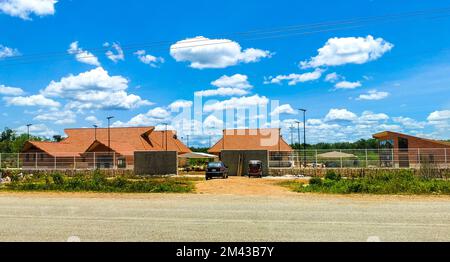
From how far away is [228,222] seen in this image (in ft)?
34.8

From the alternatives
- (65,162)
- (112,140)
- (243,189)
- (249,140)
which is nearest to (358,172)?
(243,189)

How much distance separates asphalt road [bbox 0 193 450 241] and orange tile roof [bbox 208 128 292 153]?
48482 millimetres

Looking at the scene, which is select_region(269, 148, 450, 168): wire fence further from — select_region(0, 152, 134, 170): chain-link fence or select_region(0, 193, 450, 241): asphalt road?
select_region(0, 193, 450, 241): asphalt road

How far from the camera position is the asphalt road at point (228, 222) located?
873cm

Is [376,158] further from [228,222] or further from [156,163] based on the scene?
[228,222]

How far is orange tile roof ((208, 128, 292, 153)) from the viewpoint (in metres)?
63.4

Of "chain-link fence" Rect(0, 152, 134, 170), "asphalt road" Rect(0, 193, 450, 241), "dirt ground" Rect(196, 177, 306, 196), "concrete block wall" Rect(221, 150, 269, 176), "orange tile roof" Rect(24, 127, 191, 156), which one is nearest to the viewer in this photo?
"asphalt road" Rect(0, 193, 450, 241)

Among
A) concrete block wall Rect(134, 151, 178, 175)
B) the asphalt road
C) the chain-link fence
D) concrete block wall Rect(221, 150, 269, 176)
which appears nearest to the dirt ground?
the asphalt road

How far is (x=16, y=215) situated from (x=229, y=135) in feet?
179

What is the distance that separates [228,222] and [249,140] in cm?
5542

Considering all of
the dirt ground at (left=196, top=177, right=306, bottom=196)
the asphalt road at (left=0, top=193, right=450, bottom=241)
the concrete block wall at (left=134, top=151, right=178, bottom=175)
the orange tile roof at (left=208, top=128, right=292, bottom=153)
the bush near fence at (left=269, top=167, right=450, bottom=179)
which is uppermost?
the orange tile roof at (left=208, top=128, right=292, bottom=153)
